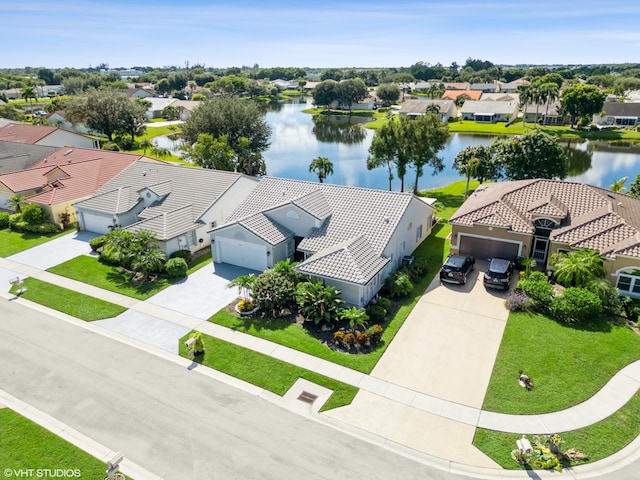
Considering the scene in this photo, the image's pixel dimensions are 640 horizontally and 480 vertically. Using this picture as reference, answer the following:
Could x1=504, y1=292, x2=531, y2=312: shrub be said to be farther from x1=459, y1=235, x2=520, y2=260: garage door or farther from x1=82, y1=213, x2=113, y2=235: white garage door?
x1=82, y1=213, x2=113, y2=235: white garage door

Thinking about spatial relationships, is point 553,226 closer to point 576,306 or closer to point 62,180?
point 576,306

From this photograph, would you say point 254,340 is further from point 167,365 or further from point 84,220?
point 84,220

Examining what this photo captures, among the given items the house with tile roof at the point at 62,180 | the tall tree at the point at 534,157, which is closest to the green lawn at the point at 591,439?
the tall tree at the point at 534,157

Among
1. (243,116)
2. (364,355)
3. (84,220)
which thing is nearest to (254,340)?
(364,355)

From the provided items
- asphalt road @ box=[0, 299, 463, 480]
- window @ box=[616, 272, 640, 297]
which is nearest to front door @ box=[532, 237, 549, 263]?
window @ box=[616, 272, 640, 297]

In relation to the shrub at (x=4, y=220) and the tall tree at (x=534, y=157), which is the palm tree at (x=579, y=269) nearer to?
the tall tree at (x=534, y=157)

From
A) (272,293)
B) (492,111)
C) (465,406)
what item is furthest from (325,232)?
(492,111)
